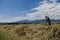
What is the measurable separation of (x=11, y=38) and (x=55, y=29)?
5524mm

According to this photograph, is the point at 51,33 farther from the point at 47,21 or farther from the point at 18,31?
the point at 47,21

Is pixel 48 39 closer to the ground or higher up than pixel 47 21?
closer to the ground

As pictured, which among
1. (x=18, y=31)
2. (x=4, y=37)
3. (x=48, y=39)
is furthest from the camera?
(x=18, y=31)

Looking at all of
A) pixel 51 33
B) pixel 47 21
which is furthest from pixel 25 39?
pixel 47 21

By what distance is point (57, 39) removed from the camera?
1683 centimetres

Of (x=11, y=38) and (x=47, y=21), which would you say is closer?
(x=11, y=38)

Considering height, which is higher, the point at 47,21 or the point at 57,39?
the point at 47,21

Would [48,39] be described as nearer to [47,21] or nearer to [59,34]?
[59,34]

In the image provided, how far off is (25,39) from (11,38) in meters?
3.09

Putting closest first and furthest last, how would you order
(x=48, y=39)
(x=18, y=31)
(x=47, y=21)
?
(x=48, y=39) < (x=18, y=31) < (x=47, y=21)

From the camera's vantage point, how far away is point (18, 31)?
2141 centimetres

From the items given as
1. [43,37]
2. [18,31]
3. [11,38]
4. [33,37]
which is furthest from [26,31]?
[11,38]

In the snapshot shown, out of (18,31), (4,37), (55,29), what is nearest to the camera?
(4,37)

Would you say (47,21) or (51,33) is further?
(47,21)
